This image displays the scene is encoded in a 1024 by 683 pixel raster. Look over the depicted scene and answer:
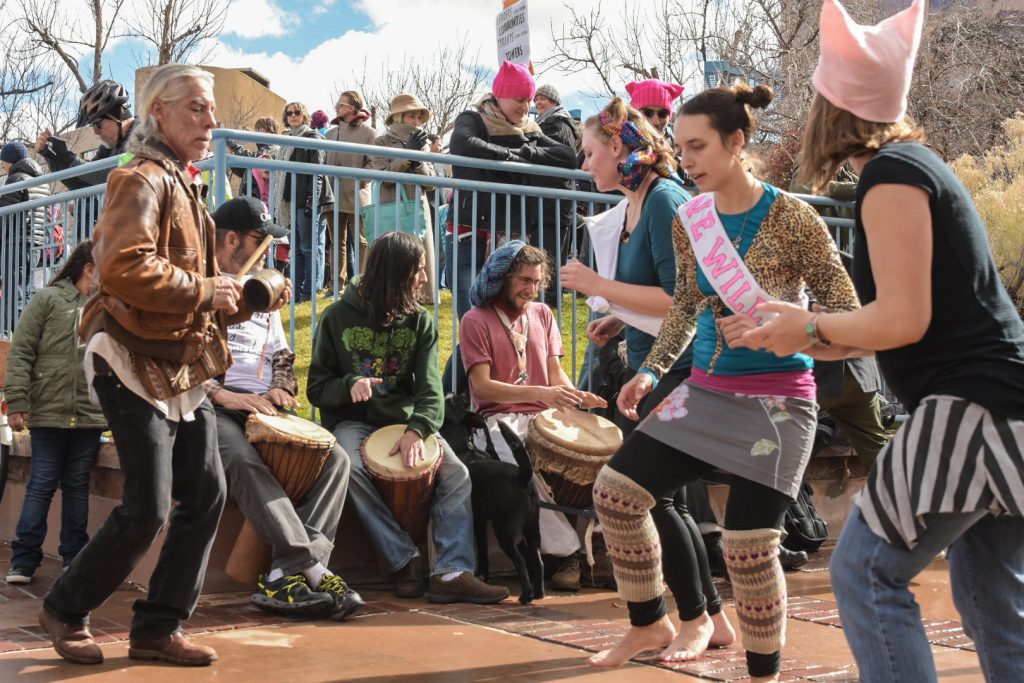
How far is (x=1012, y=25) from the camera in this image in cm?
2281

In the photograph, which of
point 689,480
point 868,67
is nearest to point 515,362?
point 689,480

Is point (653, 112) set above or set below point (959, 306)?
above

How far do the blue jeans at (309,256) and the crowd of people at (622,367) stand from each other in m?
0.16

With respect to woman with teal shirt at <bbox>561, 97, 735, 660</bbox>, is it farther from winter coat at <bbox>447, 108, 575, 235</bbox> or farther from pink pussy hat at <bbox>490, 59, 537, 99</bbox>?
pink pussy hat at <bbox>490, 59, 537, 99</bbox>

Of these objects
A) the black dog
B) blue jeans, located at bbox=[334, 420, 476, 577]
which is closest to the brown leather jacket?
blue jeans, located at bbox=[334, 420, 476, 577]

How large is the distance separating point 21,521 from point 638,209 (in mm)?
4072

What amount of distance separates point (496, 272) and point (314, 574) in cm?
197

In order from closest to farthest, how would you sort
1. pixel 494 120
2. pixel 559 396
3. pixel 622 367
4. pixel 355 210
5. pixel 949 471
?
pixel 949 471
pixel 559 396
pixel 622 367
pixel 355 210
pixel 494 120

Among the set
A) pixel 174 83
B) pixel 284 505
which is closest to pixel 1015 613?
pixel 174 83

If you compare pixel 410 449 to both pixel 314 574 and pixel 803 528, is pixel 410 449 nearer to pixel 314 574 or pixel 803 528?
pixel 314 574

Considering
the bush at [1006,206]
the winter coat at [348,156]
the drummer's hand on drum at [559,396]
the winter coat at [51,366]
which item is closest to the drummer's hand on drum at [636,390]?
the drummer's hand on drum at [559,396]

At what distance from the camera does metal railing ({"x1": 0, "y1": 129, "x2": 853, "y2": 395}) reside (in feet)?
21.5

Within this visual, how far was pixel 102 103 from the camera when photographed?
805 cm

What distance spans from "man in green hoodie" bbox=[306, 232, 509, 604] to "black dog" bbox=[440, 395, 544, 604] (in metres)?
0.12
